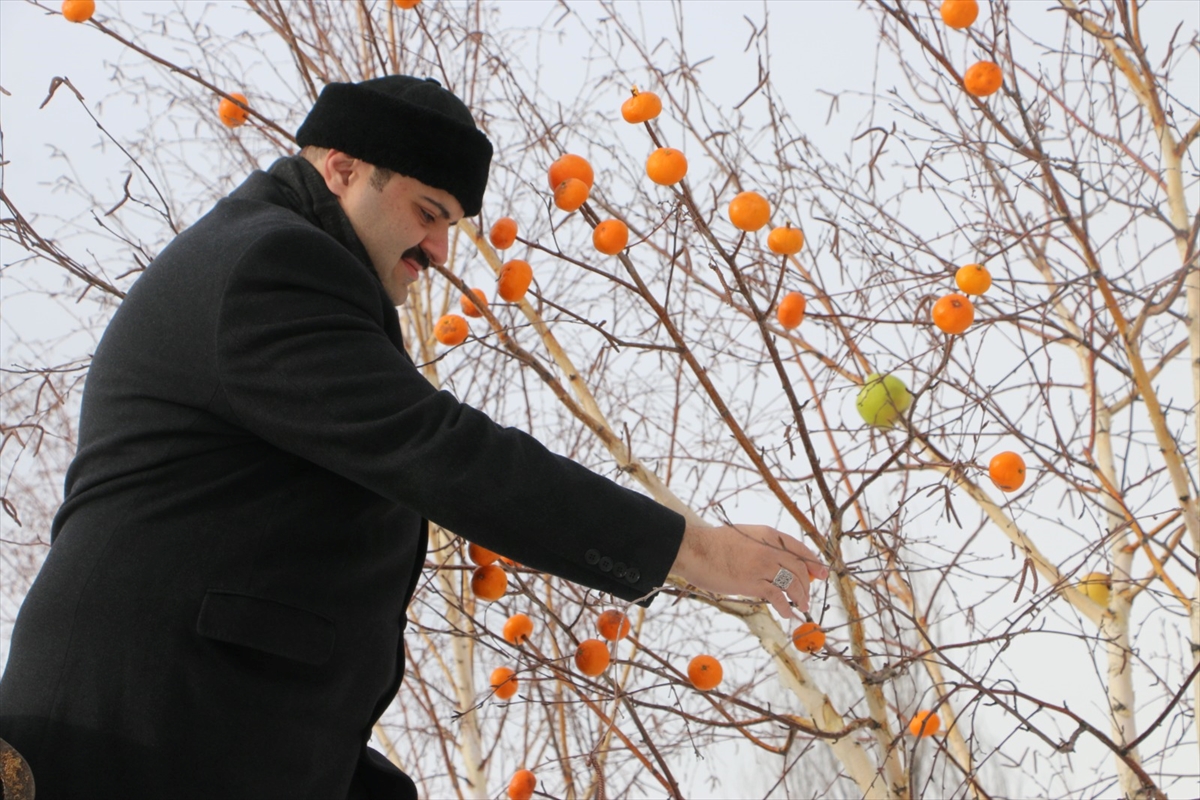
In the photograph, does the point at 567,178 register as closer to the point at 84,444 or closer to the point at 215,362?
the point at 215,362

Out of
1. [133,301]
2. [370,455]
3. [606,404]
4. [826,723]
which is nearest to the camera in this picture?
[370,455]

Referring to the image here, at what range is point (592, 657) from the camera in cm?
120

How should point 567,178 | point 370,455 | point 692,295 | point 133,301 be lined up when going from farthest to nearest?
point 692,295 → point 567,178 → point 133,301 → point 370,455

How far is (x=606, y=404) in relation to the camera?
2.72 m

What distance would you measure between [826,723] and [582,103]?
1.54m

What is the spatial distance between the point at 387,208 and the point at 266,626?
412 millimetres

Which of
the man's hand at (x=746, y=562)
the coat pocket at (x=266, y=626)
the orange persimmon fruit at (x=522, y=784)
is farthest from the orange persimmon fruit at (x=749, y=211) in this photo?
the orange persimmon fruit at (x=522, y=784)

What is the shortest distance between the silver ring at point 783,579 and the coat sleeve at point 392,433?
9 cm

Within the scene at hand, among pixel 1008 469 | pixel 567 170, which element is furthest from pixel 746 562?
pixel 567 170

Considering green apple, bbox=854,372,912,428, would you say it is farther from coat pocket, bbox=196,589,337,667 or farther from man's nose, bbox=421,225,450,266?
coat pocket, bbox=196,589,337,667

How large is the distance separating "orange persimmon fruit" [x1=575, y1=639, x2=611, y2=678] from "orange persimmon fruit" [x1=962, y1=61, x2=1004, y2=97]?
704 millimetres

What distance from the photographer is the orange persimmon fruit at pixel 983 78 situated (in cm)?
123

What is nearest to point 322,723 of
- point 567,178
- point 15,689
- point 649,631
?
point 15,689

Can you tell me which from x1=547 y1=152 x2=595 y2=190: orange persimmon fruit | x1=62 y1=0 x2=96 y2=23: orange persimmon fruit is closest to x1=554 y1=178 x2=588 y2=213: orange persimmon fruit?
x1=547 y1=152 x2=595 y2=190: orange persimmon fruit
